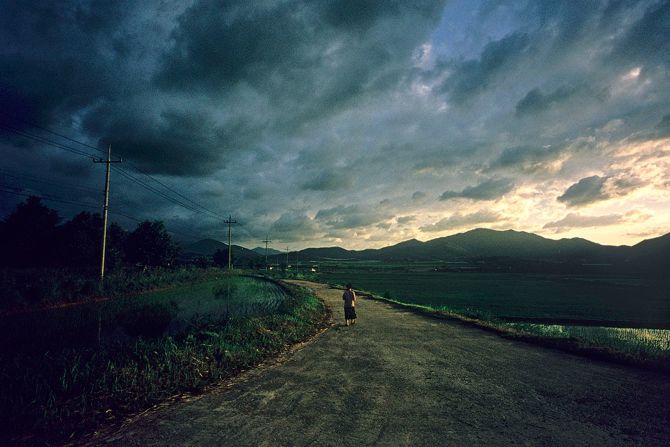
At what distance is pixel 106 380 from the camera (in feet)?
19.3

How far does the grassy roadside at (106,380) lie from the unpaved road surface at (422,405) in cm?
61

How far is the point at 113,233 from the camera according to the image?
5731 centimetres

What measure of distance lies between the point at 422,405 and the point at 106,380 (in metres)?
6.20

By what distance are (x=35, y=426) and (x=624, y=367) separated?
12.9 m

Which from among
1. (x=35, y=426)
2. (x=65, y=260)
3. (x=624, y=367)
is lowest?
(x=624, y=367)

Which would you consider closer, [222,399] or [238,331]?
[222,399]

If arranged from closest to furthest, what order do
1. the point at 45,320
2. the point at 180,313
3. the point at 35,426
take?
the point at 35,426 < the point at 45,320 < the point at 180,313

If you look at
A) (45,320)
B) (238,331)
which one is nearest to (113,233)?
(45,320)

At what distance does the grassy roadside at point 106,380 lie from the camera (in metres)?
4.57

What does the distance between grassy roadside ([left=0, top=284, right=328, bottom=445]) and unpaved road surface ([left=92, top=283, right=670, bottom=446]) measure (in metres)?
0.61

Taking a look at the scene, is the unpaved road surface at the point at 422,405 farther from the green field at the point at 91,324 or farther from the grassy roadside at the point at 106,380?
the green field at the point at 91,324

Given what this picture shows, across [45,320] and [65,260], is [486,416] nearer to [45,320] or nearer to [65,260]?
[45,320]

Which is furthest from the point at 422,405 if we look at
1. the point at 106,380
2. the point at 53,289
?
the point at 53,289

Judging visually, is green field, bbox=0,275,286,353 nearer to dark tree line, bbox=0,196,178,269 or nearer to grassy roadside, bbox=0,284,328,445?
grassy roadside, bbox=0,284,328,445
